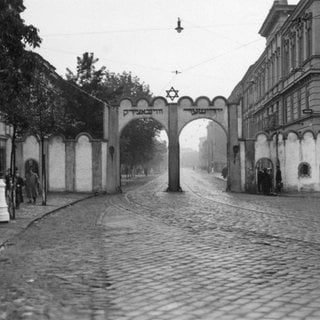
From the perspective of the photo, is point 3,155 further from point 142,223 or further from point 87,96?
point 142,223

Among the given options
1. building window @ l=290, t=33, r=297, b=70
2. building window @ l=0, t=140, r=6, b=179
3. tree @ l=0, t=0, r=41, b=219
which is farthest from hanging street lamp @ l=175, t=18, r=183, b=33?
building window @ l=290, t=33, r=297, b=70

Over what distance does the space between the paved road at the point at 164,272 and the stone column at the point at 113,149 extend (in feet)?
61.3

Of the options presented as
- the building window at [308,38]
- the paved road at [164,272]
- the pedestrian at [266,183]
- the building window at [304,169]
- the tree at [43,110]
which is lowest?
the paved road at [164,272]

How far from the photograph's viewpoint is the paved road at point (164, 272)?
4.98 m

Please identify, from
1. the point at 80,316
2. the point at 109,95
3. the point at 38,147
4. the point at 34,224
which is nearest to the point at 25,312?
the point at 80,316

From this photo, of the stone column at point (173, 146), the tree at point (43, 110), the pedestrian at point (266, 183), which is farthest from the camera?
the stone column at point (173, 146)

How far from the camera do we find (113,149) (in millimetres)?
31375

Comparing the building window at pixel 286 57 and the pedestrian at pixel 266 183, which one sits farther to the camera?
the building window at pixel 286 57

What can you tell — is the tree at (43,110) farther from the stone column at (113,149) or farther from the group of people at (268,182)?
the group of people at (268,182)

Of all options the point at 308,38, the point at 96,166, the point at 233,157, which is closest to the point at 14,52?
the point at 96,166

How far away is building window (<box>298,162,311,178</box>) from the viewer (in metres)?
29.4

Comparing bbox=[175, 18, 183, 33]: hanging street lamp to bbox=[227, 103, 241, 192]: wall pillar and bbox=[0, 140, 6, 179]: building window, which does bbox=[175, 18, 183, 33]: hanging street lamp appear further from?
bbox=[0, 140, 6, 179]: building window

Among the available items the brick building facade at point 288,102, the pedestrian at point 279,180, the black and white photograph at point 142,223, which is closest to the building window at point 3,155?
the black and white photograph at point 142,223

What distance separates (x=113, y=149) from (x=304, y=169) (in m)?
11.7
